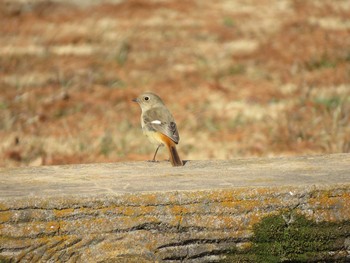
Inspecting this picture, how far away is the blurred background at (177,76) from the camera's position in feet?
25.3

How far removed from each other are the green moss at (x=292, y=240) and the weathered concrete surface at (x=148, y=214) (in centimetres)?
3

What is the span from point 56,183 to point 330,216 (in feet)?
3.92

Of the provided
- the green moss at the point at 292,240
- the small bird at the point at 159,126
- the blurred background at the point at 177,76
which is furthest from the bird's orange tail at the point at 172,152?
the blurred background at the point at 177,76

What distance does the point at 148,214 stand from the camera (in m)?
3.76

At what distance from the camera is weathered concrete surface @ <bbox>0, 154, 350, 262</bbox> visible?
371 centimetres

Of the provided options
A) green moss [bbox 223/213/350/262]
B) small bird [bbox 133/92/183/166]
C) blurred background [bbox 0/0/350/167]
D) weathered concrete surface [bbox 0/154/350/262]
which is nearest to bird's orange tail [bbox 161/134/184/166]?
small bird [bbox 133/92/183/166]

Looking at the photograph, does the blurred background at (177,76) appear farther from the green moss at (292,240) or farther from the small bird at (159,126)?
the green moss at (292,240)

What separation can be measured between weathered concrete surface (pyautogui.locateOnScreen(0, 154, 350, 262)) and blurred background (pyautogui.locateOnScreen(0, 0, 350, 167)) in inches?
128

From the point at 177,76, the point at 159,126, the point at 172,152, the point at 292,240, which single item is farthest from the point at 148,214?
the point at 177,76

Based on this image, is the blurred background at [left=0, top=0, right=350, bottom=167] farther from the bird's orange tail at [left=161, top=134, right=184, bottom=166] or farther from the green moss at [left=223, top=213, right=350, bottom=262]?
the green moss at [left=223, top=213, right=350, bottom=262]

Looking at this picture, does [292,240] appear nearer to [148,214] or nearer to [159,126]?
[148,214]

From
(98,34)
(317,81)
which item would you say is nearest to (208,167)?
(317,81)

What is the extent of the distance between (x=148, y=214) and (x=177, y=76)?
671 centimetres

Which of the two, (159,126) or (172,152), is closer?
(172,152)
